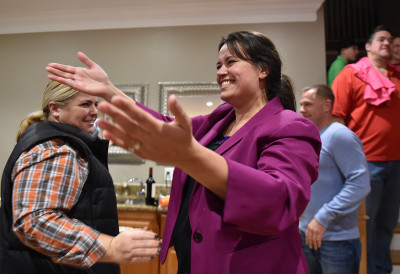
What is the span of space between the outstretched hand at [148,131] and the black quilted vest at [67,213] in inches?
27.1

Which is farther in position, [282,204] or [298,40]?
[298,40]

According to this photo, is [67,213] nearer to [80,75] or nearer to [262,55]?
[80,75]

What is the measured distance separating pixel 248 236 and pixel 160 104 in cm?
312

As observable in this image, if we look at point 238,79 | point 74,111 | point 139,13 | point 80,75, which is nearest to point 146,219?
point 74,111

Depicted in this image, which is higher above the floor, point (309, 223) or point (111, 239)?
point (111, 239)

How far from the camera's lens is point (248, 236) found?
780 mm

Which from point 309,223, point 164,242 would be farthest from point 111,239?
point 309,223

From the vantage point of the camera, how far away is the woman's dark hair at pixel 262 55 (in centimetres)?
100

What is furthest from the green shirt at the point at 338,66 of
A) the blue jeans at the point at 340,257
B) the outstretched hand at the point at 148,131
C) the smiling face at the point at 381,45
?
the outstretched hand at the point at 148,131

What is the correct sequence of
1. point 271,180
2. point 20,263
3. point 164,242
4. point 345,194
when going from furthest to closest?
point 345,194 → point 20,263 → point 164,242 → point 271,180

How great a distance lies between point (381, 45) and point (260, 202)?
109 inches

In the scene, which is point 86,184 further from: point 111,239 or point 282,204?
point 282,204

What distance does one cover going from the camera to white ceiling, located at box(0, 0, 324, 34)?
12.2ft

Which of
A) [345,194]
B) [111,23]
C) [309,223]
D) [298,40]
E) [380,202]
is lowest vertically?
[380,202]
